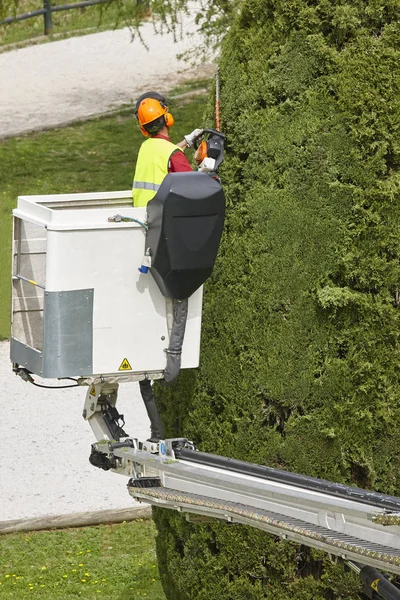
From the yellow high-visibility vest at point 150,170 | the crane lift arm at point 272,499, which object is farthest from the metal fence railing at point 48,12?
the crane lift arm at point 272,499

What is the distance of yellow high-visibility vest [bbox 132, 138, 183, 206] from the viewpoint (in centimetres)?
532

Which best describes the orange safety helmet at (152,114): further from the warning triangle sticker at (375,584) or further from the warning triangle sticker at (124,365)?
the warning triangle sticker at (375,584)

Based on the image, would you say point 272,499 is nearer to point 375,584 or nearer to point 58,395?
point 375,584

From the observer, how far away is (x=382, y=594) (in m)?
4.03

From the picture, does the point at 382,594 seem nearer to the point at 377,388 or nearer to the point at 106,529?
the point at 377,388

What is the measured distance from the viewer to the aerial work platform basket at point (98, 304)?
191 inches

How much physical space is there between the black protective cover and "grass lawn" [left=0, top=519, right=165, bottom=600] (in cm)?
318

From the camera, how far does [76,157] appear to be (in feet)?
59.2

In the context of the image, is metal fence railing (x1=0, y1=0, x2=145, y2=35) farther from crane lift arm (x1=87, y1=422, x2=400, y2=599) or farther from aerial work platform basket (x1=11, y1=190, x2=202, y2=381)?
crane lift arm (x1=87, y1=422, x2=400, y2=599)

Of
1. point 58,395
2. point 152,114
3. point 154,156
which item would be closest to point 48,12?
point 58,395

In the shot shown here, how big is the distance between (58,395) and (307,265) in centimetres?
744

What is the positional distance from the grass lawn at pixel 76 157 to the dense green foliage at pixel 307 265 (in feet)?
33.8

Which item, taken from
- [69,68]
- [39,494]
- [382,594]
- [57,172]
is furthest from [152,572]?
[69,68]

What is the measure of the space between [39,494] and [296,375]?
5.24 meters
